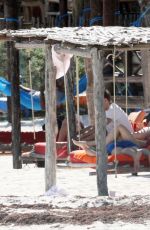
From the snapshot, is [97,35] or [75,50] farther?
[75,50]

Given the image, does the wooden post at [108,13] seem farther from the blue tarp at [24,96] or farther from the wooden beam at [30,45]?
the wooden beam at [30,45]

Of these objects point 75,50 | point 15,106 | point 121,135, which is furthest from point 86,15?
point 75,50

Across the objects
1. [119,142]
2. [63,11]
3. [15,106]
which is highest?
[63,11]

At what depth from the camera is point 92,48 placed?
30.7ft

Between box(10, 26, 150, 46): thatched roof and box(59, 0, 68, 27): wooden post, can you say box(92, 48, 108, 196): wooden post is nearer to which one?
box(10, 26, 150, 46): thatched roof

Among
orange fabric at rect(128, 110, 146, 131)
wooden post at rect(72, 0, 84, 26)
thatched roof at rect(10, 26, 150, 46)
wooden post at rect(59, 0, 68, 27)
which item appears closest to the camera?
thatched roof at rect(10, 26, 150, 46)

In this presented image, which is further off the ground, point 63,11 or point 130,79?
point 63,11

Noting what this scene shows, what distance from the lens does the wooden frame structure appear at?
30.5 feet

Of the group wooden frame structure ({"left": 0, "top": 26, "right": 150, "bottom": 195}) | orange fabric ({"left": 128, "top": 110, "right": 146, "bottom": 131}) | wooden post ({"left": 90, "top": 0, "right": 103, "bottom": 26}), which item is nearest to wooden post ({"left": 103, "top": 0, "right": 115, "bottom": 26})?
wooden post ({"left": 90, "top": 0, "right": 103, "bottom": 26})

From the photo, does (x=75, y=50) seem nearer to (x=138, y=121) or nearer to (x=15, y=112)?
(x=138, y=121)

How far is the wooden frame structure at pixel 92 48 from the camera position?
928 cm

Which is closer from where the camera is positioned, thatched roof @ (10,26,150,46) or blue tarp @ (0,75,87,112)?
thatched roof @ (10,26,150,46)

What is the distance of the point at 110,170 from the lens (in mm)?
11070

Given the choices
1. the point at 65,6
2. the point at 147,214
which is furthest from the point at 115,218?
the point at 65,6
